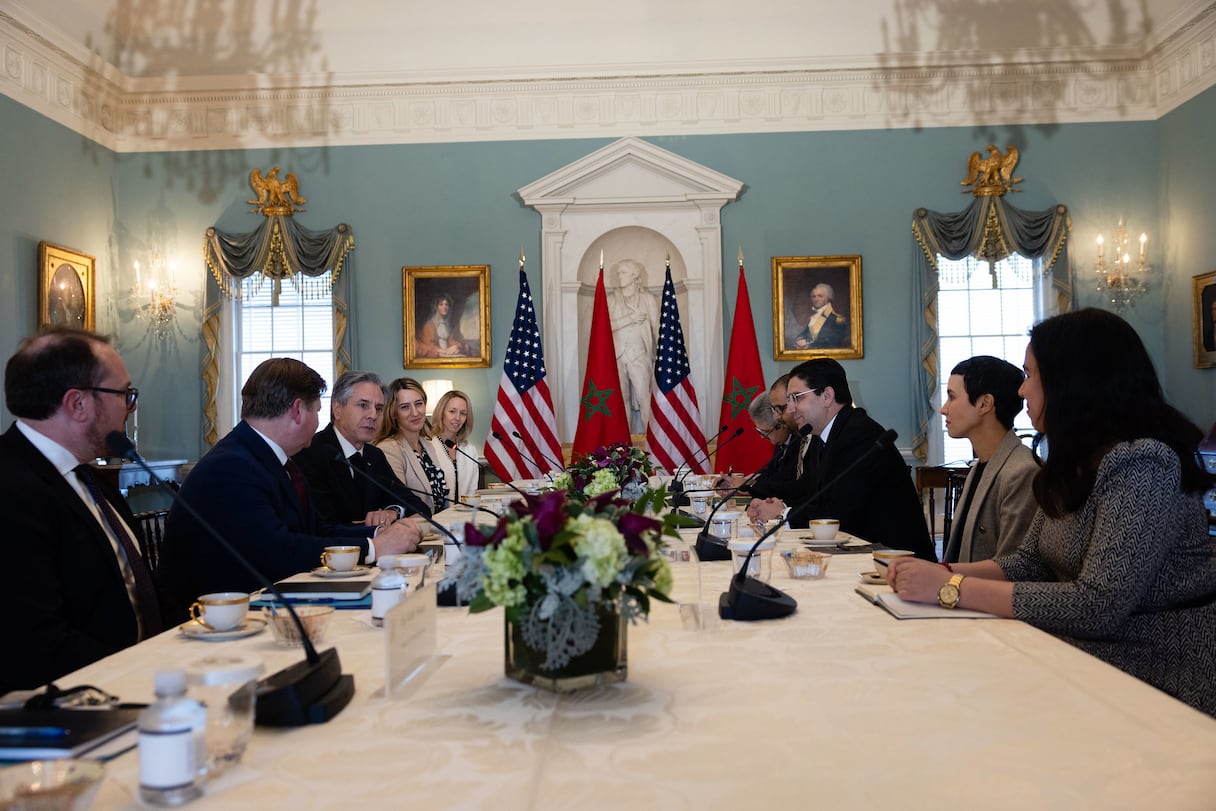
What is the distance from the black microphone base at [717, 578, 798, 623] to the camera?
2043 millimetres

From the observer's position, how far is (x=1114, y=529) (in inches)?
80.9

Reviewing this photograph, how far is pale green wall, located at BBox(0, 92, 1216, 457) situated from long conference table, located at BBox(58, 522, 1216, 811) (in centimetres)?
646

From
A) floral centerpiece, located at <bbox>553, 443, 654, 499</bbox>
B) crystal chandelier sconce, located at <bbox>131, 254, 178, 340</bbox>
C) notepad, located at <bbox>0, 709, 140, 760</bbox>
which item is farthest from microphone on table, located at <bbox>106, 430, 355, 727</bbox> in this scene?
crystal chandelier sconce, located at <bbox>131, 254, 178, 340</bbox>

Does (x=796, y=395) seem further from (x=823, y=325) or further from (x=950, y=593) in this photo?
(x=823, y=325)

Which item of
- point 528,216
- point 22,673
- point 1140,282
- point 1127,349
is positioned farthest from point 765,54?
point 22,673

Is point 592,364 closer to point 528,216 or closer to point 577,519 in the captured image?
point 528,216

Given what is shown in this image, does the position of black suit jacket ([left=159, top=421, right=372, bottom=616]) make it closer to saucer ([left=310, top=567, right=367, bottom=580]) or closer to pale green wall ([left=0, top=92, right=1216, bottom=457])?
saucer ([left=310, top=567, right=367, bottom=580])

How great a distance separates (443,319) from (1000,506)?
5867mm

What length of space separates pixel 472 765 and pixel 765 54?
7.69 meters

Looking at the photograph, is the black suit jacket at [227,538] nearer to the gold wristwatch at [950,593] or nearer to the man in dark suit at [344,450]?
the man in dark suit at [344,450]

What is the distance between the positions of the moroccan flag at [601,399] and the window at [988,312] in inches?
106

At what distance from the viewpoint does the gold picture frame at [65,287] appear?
7.09m

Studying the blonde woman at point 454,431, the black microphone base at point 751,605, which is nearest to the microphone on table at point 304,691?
the black microphone base at point 751,605

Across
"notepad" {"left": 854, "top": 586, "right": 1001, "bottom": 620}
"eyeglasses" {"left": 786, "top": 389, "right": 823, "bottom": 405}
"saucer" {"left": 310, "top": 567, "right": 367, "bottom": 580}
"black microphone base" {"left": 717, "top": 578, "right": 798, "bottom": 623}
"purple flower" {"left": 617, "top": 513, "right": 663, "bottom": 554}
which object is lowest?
"saucer" {"left": 310, "top": 567, "right": 367, "bottom": 580}
